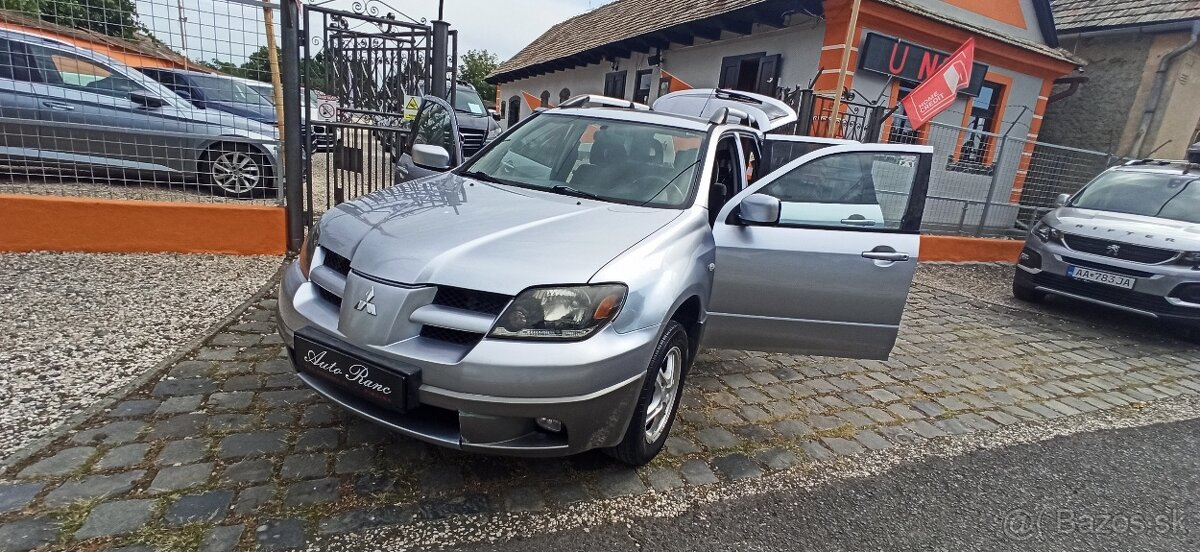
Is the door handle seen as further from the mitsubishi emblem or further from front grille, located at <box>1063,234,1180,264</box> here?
front grille, located at <box>1063,234,1180,264</box>

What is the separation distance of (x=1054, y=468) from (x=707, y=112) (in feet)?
12.2

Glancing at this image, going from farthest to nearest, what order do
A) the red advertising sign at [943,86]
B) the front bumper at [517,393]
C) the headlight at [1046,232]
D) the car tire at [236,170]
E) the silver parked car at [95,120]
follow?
the red advertising sign at [943,86], the headlight at [1046,232], the car tire at [236,170], the silver parked car at [95,120], the front bumper at [517,393]

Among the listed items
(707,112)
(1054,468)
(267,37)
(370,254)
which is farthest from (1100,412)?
(267,37)

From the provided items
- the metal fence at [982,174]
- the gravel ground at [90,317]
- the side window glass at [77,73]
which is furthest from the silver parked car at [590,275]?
the metal fence at [982,174]

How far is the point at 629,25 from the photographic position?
14883mm

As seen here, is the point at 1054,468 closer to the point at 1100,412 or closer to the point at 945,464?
the point at 945,464

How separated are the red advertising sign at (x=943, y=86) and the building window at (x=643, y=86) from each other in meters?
7.84

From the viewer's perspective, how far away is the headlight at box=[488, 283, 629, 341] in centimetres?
221

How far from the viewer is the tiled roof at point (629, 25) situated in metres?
10.6

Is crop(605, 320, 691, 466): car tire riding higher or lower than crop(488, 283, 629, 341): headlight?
lower

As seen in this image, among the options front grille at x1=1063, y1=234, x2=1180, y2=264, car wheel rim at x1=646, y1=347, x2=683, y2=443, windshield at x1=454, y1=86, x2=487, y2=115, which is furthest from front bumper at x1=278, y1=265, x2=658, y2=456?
windshield at x1=454, y1=86, x2=487, y2=115

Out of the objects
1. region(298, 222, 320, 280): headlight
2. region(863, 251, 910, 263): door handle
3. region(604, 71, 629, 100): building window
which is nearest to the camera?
region(298, 222, 320, 280): headlight

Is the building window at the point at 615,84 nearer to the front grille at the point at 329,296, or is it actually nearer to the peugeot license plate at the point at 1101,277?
the peugeot license plate at the point at 1101,277

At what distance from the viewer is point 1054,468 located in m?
3.40
